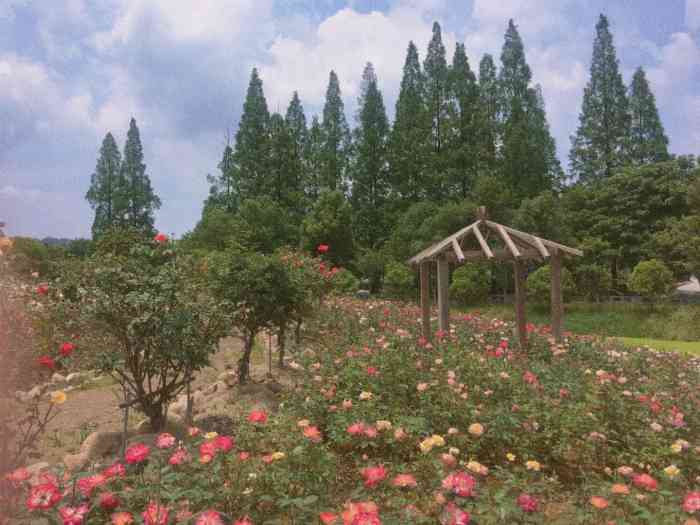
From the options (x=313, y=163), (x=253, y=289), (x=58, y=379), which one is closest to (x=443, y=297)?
(x=253, y=289)

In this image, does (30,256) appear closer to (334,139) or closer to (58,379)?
(58,379)

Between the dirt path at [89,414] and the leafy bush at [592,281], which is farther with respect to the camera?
the leafy bush at [592,281]

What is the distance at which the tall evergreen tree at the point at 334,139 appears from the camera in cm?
2541

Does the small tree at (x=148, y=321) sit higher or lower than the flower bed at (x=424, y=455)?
higher

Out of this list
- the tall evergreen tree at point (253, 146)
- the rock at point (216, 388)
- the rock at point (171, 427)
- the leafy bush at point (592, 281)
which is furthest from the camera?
the tall evergreen tree at point (253, 146)

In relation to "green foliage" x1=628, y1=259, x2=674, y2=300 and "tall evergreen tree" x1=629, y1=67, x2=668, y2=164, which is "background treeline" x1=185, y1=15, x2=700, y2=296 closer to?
"tall evergreen tree" x1=629, y1=67, x2=668, y2=164

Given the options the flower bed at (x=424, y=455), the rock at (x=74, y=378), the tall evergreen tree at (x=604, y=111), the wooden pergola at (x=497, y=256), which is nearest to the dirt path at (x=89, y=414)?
the rock at (x=74, y=378)

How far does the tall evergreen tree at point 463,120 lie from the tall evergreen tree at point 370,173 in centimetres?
337

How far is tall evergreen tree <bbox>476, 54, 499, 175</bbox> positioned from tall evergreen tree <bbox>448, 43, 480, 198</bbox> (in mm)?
283

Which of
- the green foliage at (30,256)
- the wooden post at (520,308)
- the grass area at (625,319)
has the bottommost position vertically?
the grass area at (625,319)

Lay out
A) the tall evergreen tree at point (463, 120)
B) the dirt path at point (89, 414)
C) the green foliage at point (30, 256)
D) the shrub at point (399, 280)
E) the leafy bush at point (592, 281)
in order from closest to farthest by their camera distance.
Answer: the green foliage at point (30, 256)
the dirt path at point (89, 414)
the shrub at point (399, 280)
the leafy bush at point (592, 281)
the tall evergreen tree at point (463, 120)

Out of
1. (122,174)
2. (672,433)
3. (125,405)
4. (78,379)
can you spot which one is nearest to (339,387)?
(125,405)

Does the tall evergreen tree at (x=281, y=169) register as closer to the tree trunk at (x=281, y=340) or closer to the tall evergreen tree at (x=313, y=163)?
the tall evergreen tree at (x=313, y=163)

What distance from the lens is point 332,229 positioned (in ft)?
68.3
